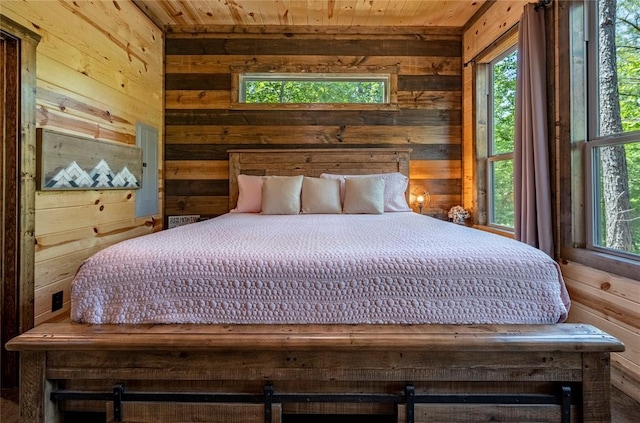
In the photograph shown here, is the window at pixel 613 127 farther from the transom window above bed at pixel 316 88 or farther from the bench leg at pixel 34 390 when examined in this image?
the bench leg at pixel 34 390

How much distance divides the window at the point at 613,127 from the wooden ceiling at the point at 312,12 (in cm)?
136

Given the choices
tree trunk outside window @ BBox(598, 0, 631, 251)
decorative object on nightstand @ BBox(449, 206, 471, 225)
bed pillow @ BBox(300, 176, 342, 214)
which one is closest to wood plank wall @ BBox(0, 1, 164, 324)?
bed pillow @ BBox(300, 176, 342, 214)

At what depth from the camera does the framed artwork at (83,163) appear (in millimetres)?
1927

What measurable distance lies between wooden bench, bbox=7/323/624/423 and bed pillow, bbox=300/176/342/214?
177 cm

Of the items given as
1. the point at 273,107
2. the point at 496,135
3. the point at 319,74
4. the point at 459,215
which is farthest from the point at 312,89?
the point at 459,215

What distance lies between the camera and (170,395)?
1169 mm

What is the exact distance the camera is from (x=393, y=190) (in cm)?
312

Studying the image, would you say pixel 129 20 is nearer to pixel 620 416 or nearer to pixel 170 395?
pixel 170 395

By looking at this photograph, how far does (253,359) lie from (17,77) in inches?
76.3

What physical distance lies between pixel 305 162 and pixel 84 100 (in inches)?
73.6

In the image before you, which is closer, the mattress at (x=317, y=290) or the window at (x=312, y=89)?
the mattress at (x=317, y=290)

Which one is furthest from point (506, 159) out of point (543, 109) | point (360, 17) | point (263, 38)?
point (263, 38)

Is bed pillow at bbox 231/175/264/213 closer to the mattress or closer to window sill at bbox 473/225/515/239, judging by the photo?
the mattress

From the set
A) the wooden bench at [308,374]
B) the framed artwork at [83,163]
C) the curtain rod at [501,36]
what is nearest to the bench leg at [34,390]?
the wooden bench at [308,374]
